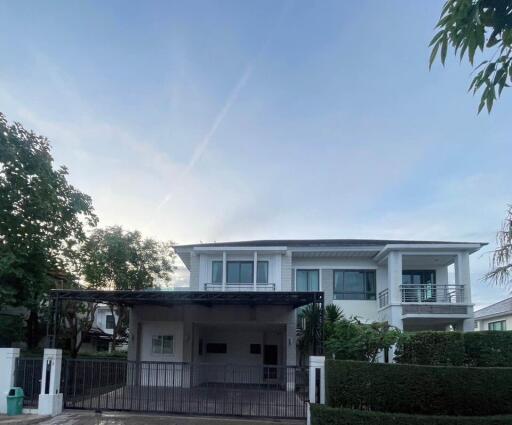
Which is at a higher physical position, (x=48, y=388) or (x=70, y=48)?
(x=70, y=48)

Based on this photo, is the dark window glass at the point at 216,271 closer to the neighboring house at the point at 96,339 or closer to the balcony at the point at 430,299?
the balcony at the point at 430,299

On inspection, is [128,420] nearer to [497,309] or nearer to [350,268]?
[350,268]

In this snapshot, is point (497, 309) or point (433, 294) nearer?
point (433, 294)

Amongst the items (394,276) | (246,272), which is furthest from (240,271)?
(394,276)

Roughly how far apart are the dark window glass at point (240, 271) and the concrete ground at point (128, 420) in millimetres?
9913

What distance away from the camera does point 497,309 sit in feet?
99.5

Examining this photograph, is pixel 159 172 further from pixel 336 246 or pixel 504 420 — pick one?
pixel 504 420

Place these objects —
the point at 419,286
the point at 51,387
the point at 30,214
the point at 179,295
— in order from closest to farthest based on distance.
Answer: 1. the point at 51,387
2. the point at 179,295
3. the point at 30,214
4. the point at 419,286

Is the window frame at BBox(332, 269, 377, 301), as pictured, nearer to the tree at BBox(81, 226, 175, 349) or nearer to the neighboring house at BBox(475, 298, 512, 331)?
the neighboring house at BBox(475, 298, 512, 331)

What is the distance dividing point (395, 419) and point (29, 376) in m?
10.3

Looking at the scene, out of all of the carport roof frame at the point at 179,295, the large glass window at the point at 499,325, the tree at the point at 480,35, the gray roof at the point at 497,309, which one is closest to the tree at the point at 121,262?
the carport roof frame at the point at 179,295

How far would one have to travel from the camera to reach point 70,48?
39.8 ft

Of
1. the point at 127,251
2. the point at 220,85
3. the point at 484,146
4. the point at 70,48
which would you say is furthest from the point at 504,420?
the point at 127,251

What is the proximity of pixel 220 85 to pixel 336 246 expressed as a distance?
11.1m
